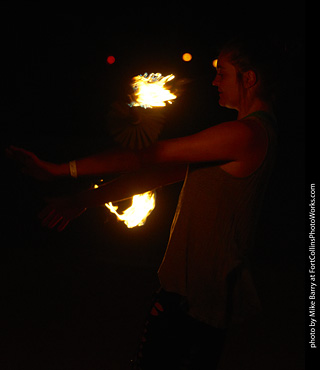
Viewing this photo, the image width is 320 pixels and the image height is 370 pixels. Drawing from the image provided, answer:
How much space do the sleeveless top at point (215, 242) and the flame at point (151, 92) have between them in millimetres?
329

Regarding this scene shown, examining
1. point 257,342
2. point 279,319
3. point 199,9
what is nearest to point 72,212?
point 257,342

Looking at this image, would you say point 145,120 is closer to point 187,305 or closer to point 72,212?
point 72,212

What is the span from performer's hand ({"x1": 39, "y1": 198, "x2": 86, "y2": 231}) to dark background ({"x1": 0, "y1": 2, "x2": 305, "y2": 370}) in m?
1.98

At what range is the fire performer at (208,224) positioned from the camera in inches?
65.1

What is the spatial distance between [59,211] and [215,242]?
627 millimetres

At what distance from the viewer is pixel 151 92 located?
6.15 ft

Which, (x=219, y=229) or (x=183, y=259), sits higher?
(x=219, y=229)

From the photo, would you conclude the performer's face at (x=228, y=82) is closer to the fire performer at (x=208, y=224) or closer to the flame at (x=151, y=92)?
Result: the fire performer at (x=208, y=224)

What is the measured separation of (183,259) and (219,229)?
173mm

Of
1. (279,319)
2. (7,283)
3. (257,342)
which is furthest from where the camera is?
(7,283)

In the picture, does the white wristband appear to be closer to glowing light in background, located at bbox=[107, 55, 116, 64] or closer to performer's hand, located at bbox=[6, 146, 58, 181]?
performer's hand, located at bbox=[6, 146, 58, 181]

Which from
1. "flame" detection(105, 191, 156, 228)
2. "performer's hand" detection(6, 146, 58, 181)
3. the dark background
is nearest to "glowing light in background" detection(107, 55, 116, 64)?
the dark background

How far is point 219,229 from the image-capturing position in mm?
1688

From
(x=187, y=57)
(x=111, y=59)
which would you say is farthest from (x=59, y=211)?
(x=111, y=59)
